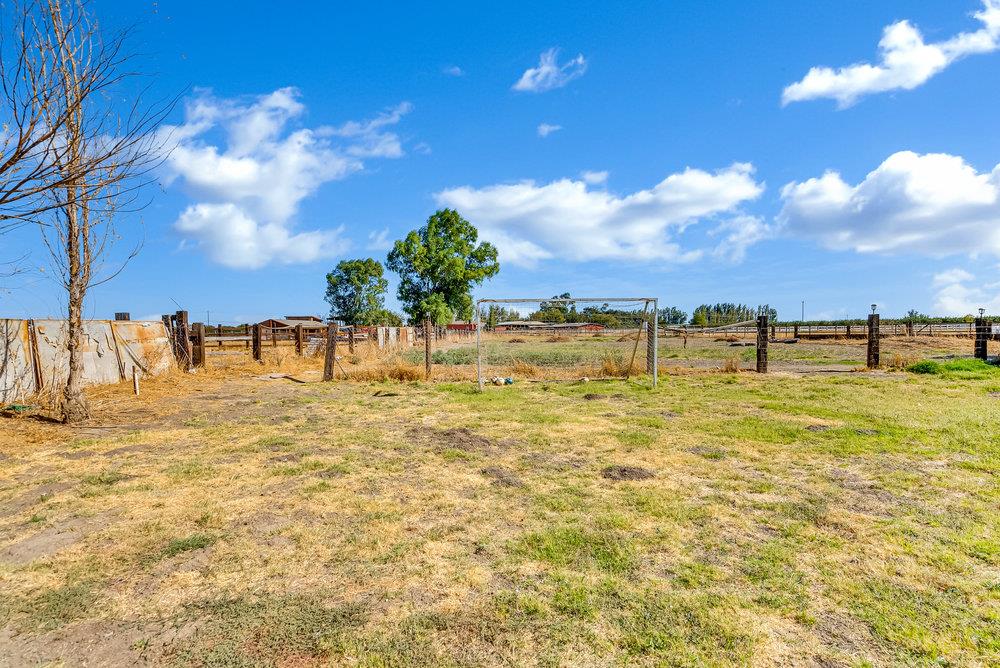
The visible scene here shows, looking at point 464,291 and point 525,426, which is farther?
point 464,291

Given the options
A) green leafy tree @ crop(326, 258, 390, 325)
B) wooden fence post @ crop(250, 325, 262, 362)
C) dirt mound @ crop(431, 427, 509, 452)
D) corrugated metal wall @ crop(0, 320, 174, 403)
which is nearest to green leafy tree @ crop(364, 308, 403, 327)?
green leafy tree @ crop(326, 258, 390, 325)

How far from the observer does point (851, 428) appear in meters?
7.69

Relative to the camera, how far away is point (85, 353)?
41.0ft

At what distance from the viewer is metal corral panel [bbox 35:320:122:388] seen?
11.0m

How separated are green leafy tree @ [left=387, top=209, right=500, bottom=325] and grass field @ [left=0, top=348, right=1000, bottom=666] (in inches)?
1798

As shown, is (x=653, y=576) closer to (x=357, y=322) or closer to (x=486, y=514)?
(x=486, y=514)

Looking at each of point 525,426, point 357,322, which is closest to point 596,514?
point 525,426

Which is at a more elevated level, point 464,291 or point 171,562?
point 464,291

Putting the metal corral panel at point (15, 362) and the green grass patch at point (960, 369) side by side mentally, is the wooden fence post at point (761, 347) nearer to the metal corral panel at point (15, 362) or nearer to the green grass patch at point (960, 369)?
the green grass patch at point (960, 369)

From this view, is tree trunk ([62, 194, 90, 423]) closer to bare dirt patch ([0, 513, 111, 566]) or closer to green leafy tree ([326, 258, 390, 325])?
bare dirt patch ([0, 513, 111, 566])

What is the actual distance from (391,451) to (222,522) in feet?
8.71

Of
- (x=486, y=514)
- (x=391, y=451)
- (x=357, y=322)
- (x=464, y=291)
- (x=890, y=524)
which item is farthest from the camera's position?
(x=357, y=322)

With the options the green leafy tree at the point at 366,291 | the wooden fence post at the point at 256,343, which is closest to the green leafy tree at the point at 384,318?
the green leafy tree at the point at 366,291

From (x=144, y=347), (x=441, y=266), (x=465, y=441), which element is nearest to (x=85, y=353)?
(x=144, y=347)
